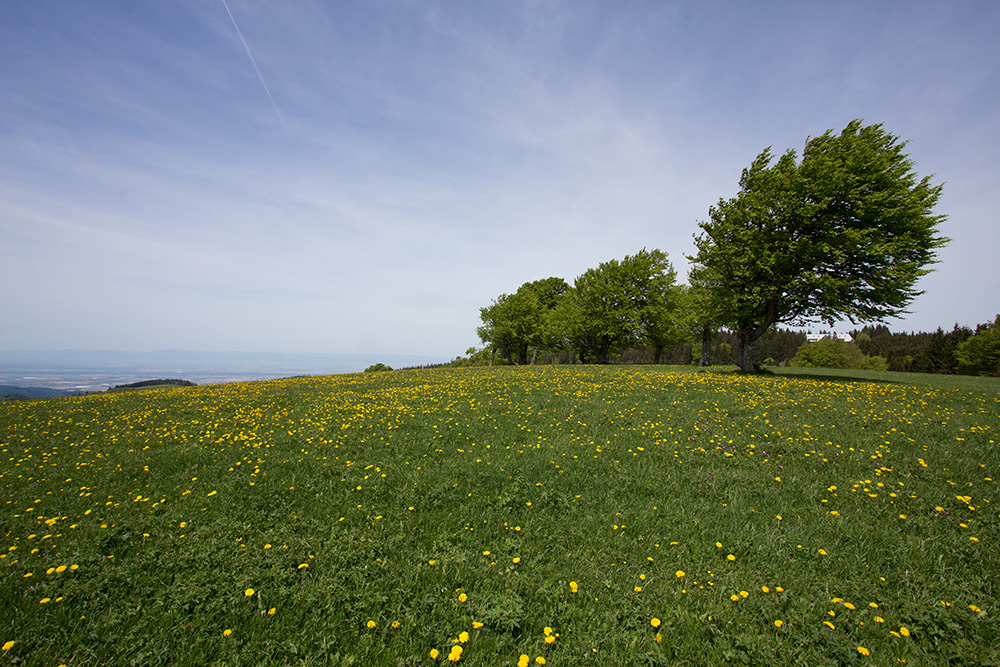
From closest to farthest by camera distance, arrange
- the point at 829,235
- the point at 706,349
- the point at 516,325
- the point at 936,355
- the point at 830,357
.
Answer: the point at 829,235, the point at 706,349, the point at 516,325, the point at 936,355, the point at 830,357

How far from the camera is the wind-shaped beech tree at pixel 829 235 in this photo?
1898cm

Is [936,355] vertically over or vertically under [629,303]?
under

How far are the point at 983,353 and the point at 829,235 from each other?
173 ft

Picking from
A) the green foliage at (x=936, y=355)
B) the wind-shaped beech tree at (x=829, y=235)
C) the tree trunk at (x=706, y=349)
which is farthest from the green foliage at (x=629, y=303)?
the green foliage at (x=936, y=355)

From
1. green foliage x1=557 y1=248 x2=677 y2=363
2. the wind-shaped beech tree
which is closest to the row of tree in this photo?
the wind-shaped beech tree

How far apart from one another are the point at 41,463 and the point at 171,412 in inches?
226

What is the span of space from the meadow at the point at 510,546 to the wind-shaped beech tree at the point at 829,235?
12.0 m

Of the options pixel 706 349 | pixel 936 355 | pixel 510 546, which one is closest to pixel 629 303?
pixel 706 349

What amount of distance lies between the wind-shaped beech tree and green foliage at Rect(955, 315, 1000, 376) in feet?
152

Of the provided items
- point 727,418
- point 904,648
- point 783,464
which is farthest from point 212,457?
point 727,418

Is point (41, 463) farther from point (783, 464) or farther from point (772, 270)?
point (772, 270)

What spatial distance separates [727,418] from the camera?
1077cm

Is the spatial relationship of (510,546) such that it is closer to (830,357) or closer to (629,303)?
(629,303)

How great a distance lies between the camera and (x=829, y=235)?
19688 millimetres
